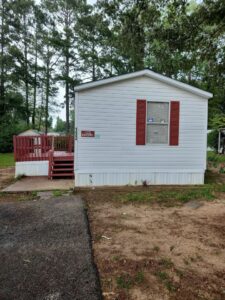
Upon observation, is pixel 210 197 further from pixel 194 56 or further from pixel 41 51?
pixel 41 51

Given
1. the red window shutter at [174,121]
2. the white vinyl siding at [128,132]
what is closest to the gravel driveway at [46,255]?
the white vinyl siding at [128,132]

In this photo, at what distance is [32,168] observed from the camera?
8.07 meters

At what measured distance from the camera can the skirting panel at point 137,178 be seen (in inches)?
254


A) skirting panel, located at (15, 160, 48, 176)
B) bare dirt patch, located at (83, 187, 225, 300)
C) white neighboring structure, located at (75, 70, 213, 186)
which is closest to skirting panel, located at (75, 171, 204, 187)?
white neighboring structure, located at (75, 70, 213, 186)

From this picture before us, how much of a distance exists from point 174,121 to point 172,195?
2208 mm

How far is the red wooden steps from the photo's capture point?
7543 mm

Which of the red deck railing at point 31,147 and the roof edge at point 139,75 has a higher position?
the roof edge at point 139,75

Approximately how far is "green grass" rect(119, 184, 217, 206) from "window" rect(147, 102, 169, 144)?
1.48 m

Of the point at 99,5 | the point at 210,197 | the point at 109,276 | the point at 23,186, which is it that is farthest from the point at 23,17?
the point at 109,276

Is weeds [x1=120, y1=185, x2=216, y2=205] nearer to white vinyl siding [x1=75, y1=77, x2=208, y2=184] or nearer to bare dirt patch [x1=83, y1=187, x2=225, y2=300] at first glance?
bare dirt patch [x1=83, y1=187, x2=225, y2=300]

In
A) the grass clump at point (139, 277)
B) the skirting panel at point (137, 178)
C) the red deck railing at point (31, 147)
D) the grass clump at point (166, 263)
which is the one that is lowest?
the grass clump at point (166, 263)

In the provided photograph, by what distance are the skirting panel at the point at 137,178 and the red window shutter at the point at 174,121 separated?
1014 mm

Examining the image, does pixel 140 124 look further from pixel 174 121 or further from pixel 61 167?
pixel 61 167

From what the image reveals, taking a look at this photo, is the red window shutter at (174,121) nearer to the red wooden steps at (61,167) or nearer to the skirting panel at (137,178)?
the skirting panel at (137,178)
